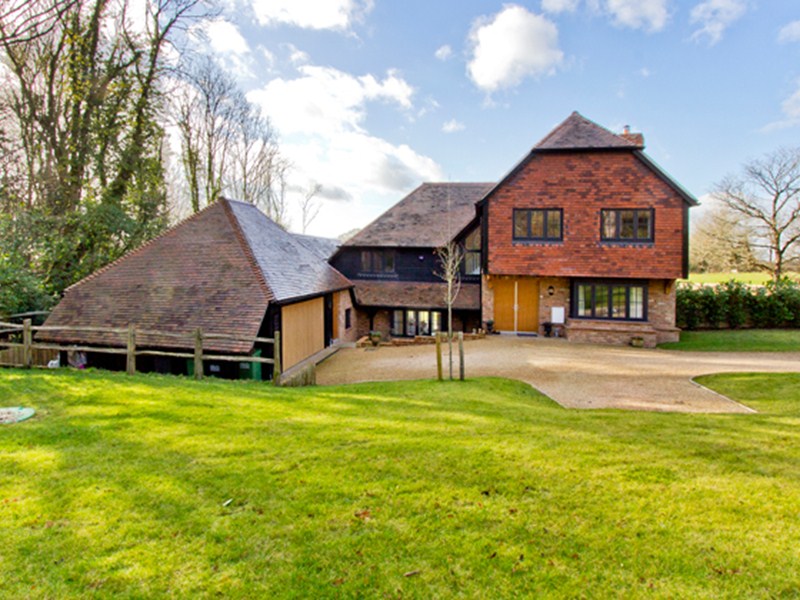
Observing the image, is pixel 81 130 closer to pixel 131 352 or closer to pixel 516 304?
pixel 131 352

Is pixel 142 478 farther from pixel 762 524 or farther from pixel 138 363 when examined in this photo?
pixel 138 363

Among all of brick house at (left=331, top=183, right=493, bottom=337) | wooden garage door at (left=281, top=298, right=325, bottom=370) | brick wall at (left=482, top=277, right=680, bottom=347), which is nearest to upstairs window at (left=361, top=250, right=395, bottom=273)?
brick house at (left=331, top=183, right=493, bottom=337)

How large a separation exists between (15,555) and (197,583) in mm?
1596

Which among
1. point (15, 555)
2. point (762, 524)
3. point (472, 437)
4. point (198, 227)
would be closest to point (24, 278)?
point (198, 227)

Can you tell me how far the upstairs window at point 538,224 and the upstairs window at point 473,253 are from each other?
2.84m

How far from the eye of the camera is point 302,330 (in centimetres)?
1675

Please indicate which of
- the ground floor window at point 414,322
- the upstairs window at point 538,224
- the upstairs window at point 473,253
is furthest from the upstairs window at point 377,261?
the upstairs window at point 538,224

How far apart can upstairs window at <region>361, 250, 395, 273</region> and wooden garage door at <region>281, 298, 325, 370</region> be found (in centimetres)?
536

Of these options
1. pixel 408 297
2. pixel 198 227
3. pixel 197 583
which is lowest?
pixel 197 583

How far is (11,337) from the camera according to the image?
16.5 meters

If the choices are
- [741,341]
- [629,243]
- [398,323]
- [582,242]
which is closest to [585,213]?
[582,242]

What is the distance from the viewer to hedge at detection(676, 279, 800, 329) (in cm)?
2052

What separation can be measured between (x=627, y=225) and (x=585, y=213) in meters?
1.77

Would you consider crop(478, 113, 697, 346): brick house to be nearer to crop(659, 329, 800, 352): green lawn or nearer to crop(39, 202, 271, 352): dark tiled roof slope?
crop(659, 329, 800, 352): green lawn
